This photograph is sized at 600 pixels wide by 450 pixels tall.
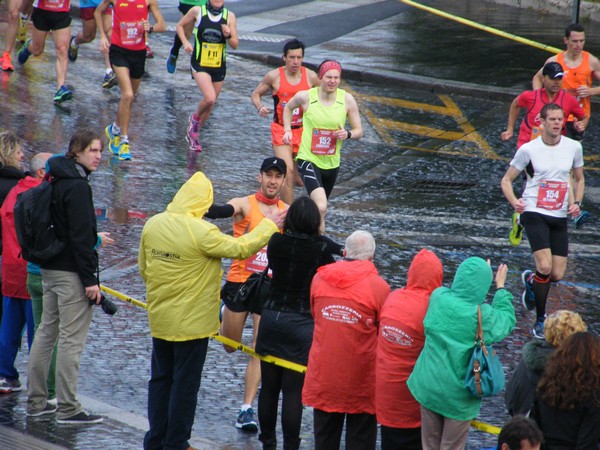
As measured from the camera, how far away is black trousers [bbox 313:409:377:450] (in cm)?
632

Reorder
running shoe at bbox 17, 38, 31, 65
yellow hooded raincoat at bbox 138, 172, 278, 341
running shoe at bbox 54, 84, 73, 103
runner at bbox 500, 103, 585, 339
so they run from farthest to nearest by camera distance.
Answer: running shoe at bbox 17, 38, 31, 65
running shoe at bbox 54, 84, 73, 103
runner at bbox 500, 103, 585, 339
yellow hooded raincoat at bbox 138, 172, 278, 341

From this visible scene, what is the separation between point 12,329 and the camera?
289 inches

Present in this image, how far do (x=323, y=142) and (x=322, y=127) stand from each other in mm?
161

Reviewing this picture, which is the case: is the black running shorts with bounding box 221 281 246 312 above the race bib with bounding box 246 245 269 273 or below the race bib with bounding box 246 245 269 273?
below

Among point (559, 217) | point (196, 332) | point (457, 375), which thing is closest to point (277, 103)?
point (559, 217)

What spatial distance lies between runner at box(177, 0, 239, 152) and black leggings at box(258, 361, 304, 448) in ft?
24.2

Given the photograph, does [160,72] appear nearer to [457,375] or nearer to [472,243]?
[472,243]

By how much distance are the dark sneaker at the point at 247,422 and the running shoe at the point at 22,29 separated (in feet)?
37.5

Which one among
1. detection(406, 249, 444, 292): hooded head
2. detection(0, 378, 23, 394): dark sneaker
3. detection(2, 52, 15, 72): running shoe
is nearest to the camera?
detection(406, 249, 444, 292): hooded head

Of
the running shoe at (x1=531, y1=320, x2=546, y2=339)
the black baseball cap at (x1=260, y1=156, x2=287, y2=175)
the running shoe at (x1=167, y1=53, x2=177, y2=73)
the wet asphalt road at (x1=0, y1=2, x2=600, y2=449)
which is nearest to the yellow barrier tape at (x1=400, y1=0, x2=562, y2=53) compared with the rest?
the wet asphalt road at (x1=0, y1=2, x2=600, y2=449)

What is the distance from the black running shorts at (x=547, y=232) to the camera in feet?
30.2

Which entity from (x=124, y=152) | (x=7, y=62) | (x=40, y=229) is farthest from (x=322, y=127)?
(x=7, y=62)

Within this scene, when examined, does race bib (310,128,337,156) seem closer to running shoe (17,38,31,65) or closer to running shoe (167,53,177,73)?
running shoe (167,53,177,73)

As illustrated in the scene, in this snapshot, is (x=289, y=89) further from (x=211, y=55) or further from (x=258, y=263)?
(x=258, y=263)
